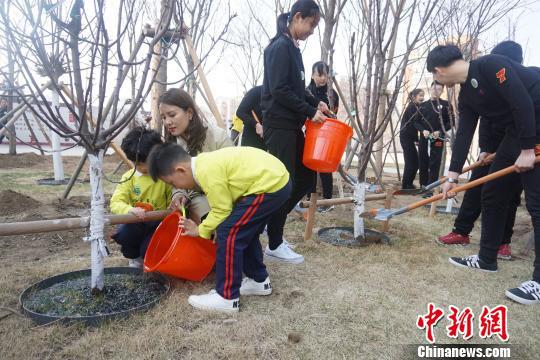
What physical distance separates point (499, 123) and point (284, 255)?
1714 mm

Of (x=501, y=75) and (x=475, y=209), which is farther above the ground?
(x=501, y=75)

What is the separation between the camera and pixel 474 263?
9.34 ft

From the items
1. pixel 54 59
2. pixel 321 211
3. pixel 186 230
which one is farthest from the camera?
pixel 321 211

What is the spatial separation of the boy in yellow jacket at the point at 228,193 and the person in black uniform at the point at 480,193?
1853 millimetres

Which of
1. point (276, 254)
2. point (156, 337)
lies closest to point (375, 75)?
point (276, 254)

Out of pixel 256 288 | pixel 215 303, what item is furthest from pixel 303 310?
pixel 215 303

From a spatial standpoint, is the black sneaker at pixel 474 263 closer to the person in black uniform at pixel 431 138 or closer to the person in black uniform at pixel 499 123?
the person in black uniform at pixel 499 123

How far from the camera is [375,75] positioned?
10.4ft

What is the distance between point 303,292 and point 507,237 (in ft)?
6.30

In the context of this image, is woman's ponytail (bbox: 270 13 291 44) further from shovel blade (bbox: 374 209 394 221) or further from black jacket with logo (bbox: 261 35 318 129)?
shovel blade (bbox: 374 209 394 221)

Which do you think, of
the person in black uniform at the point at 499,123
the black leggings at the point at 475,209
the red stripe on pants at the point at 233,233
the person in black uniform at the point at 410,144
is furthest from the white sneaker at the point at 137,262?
the person in black uniform at the point at 410,144

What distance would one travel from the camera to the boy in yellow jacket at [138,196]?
7.68ft

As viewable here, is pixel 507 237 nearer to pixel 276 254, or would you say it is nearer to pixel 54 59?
pixel 276 254

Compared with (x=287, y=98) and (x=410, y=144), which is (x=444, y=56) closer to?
(x=287, y=98)
